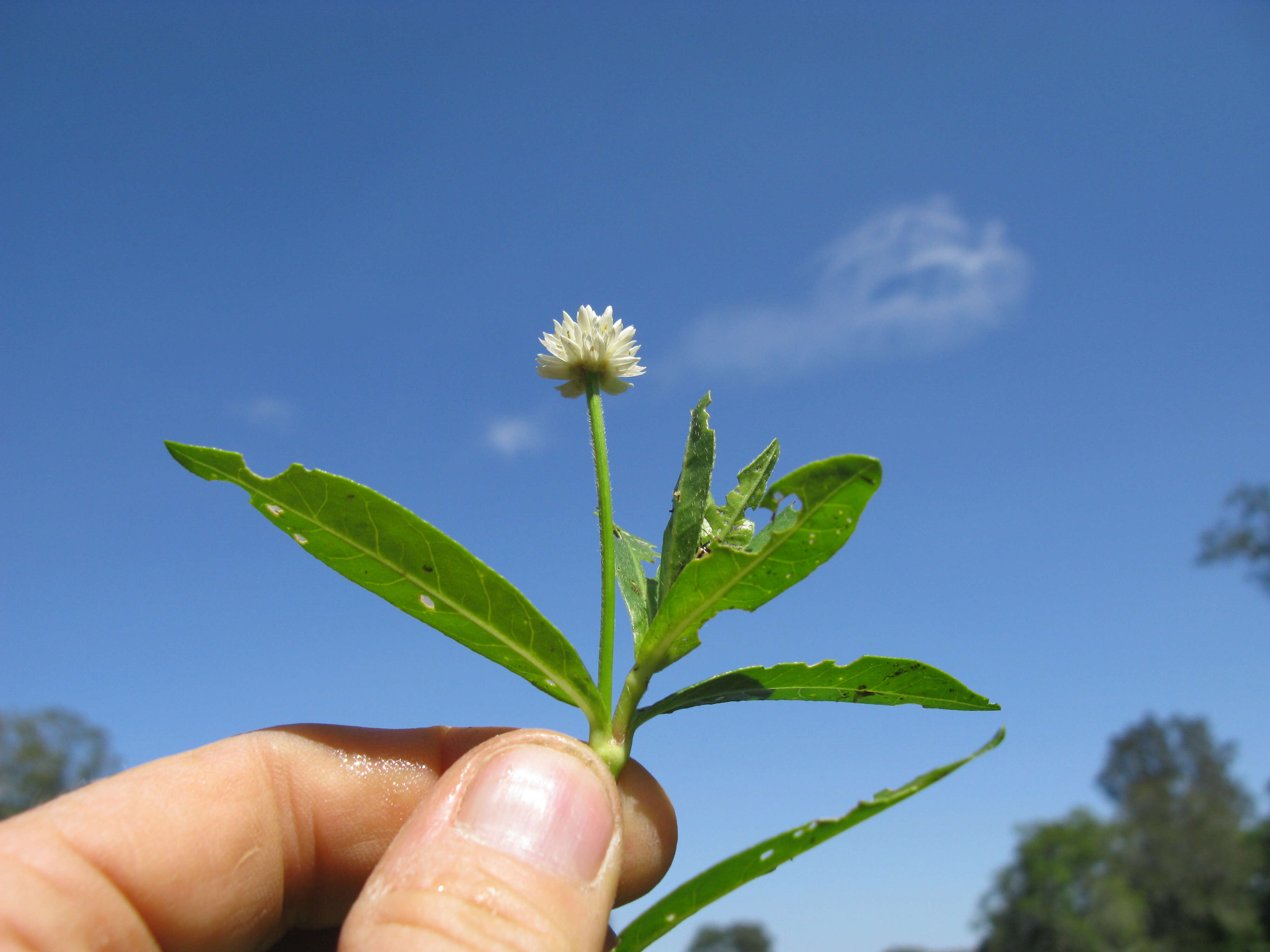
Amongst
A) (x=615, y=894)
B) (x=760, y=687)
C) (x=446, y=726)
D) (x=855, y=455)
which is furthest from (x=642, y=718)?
(x=446, y=726)

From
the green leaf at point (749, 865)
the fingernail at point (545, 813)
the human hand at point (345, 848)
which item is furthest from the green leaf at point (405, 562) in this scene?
the green leaf at point (749, 865)

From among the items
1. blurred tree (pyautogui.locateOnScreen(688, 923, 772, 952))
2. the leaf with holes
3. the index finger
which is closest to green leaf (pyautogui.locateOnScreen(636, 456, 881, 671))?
the leaf with holes

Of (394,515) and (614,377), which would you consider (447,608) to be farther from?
(614,377)

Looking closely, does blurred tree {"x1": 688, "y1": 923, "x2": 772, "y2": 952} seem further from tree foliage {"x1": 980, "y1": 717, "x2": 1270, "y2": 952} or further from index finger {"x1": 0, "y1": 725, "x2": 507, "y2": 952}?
index finger {"x1": 0, "y1": 725, "x2": 507, "y2": 952}

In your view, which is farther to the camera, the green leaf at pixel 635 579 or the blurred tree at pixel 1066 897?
the blurred tree at pixel 1066 897

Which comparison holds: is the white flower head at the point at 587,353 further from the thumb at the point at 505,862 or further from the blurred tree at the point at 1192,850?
the blurred tree at the point at 1192,850

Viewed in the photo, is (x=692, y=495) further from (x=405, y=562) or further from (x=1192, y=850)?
(x=1192, y=850)

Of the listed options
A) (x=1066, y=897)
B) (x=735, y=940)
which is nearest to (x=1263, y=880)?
(x=1066, y=897)

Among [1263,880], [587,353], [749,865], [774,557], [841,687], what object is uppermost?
[1263,880]
